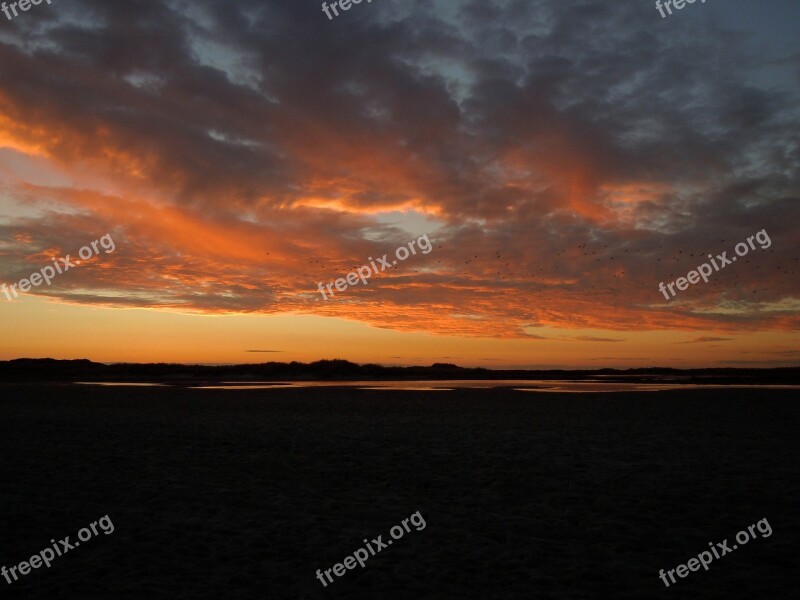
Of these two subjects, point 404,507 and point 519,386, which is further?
point 519,386

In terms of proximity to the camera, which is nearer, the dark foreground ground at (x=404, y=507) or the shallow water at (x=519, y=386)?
the dark foreground ground at (x=404, y=507)

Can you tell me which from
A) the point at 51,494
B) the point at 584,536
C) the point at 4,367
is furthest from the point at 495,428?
the point at 4,367

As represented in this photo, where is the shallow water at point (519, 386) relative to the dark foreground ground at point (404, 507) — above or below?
above

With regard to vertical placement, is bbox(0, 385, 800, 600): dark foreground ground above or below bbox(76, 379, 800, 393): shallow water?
below

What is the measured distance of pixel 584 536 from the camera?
956cm

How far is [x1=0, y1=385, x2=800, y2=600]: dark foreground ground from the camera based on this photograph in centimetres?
772

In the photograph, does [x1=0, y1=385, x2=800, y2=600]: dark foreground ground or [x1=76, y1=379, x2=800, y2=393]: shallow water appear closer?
[x1=0, y1=385, x2=800, y2=600]: dark foreground ground

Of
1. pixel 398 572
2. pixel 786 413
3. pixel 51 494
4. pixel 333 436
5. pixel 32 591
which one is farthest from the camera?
pixel 786 413

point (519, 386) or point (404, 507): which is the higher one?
point (519, 386)

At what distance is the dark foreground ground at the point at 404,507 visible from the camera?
772cm

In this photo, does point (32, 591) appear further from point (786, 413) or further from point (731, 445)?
point (786, 413)

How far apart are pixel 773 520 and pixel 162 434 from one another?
18500mm

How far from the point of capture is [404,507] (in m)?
11.5

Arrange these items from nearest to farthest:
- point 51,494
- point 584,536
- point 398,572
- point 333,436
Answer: point 398,572 → point 584,536 → point 51,494 → point 333,436
